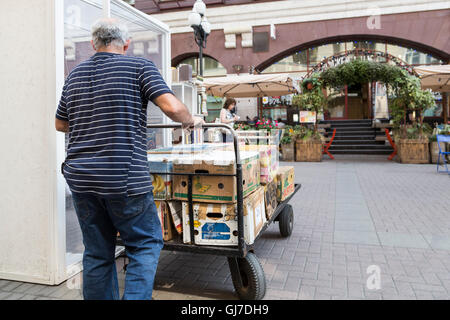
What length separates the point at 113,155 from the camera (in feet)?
6.82

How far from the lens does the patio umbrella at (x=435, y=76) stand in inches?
463

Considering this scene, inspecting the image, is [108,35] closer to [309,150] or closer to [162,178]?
[162,178]

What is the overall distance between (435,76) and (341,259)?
451 inches

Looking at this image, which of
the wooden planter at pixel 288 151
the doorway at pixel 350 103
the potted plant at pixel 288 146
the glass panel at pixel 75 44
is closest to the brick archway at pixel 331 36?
the doorway at pixel 350 103

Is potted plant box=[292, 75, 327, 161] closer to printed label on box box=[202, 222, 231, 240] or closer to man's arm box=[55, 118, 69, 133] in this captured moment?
printed label on box box=[202, 222, 231, 240]

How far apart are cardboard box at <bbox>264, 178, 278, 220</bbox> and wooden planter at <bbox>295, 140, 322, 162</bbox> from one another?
9322 mm

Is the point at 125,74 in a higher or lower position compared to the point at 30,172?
higher

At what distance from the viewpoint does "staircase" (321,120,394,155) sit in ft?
48.9

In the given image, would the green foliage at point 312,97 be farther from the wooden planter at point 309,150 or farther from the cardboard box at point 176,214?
the cardboard box at point 176,214

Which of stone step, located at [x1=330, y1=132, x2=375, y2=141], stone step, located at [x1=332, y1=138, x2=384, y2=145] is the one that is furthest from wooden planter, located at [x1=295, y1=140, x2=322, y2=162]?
stone step, located at [x1=330, y1=132, x2=375, y2=141]

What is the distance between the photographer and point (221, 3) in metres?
18.6
